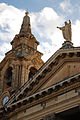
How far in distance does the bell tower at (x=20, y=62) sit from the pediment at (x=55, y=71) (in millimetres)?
8805

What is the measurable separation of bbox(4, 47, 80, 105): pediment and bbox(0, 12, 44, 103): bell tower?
347 inches

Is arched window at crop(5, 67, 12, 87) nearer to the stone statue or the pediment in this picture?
the pediment

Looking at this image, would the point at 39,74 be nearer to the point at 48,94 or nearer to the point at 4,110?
the point at 48,94

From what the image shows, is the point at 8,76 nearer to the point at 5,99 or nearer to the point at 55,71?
the point at 5,99

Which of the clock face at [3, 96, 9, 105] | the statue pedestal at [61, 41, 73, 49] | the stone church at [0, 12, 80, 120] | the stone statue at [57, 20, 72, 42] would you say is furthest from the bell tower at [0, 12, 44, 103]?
the statue pedestal at [61, 41, 73, 49]

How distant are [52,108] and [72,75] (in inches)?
97.8

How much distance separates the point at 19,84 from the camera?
115ft

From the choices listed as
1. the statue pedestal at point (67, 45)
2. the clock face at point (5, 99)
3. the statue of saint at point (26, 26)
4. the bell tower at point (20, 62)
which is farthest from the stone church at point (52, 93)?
the statue of saint at point (26, 26)

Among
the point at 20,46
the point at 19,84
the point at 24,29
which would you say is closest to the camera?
the point at 19,84

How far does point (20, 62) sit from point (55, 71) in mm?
12722

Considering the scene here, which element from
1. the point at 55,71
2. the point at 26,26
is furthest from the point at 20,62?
the point at 55,71

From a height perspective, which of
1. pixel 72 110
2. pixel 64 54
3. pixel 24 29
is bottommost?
pixel 72 110

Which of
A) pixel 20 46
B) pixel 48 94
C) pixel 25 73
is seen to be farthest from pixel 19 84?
pixel 48 94

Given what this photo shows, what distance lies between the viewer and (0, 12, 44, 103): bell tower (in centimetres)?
3588
